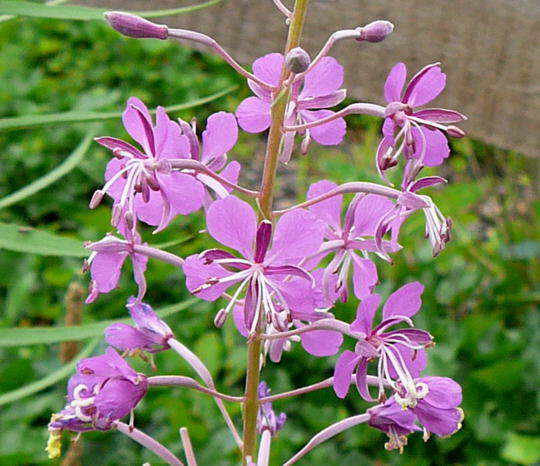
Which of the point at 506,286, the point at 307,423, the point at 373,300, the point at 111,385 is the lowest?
the point at 307,423

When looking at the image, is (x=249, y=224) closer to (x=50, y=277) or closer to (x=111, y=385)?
(x=111, y=385)

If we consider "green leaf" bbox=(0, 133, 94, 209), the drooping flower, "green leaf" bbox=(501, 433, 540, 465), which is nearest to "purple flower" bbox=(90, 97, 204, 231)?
the drooping flower

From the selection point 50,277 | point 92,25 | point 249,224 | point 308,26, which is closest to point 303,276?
point 249,224

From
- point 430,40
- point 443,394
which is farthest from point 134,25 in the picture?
point 430,40

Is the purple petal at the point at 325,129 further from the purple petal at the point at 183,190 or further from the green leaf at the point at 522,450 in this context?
the green leaf at the point at 522,450

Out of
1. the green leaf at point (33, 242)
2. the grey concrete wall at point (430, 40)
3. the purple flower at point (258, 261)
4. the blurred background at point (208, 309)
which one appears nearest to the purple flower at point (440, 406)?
the purple flower at point (258, 261)

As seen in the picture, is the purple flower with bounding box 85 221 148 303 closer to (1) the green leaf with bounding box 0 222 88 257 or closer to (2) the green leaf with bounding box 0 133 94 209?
(1) the green leaf with bounding box 0 222 88 257
